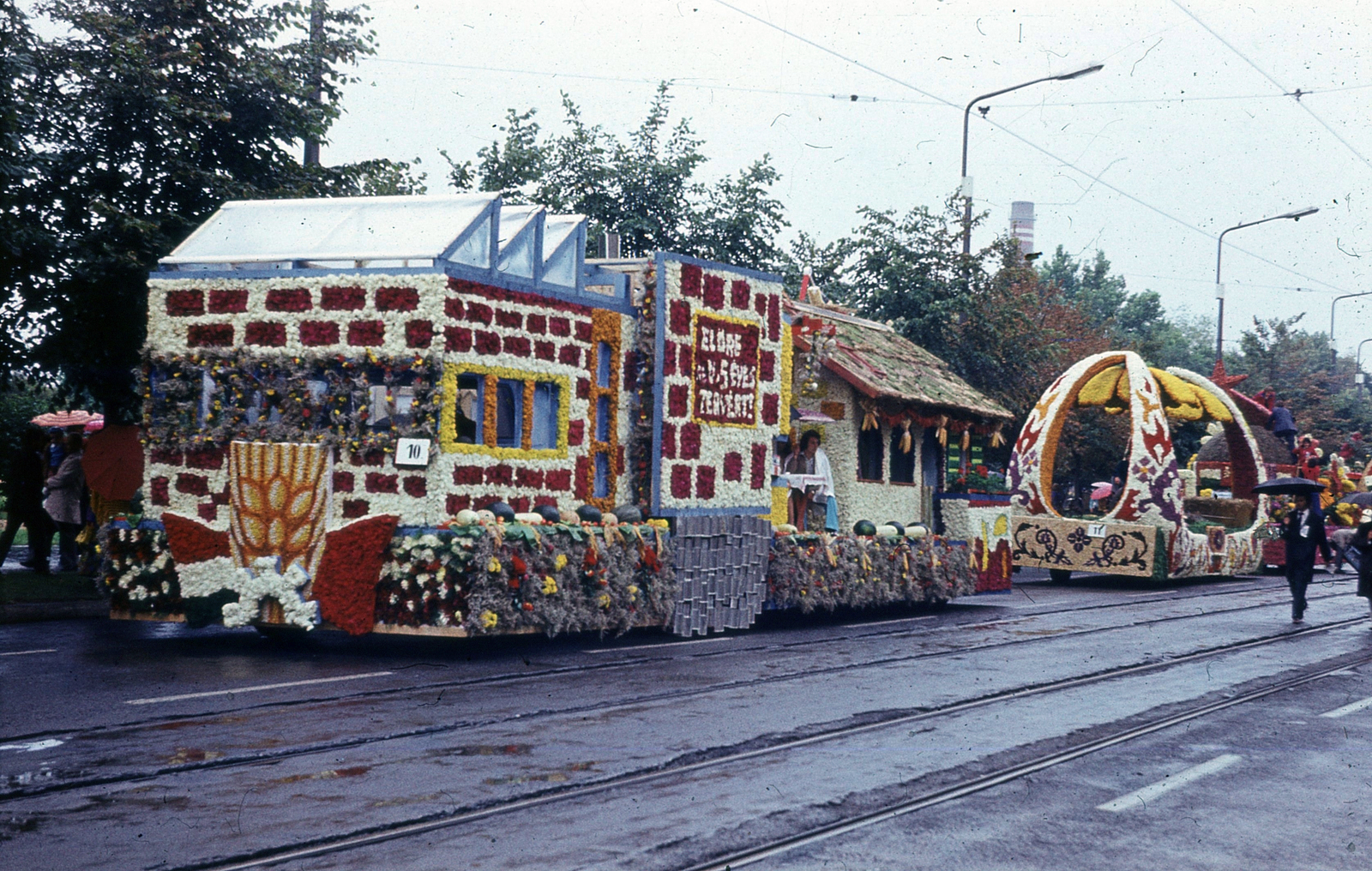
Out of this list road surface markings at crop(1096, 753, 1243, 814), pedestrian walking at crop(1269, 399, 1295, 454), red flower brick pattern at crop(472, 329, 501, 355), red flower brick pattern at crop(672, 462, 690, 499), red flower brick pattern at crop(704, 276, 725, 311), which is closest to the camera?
road surface markings at crop(1096, 753, 1243, 814)

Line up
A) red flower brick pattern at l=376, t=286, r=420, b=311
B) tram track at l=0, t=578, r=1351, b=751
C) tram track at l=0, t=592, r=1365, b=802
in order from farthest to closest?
1. red flower brick pattern at l=376, t=286, r=420, b=311
2. tram track at l=0, t=578, r=1351, b=751
3. tram track at l=0, t=592, r=1365, b=802

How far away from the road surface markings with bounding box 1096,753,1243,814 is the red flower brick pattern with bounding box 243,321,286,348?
8.82 metres

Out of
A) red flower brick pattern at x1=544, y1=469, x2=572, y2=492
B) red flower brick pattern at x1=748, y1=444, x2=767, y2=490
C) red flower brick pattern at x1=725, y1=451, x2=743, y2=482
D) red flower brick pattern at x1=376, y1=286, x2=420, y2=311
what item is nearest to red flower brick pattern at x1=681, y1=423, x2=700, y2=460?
red flower brick pattern at x1=725, y1=451, x2=743, y2=482

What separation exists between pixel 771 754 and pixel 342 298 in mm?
6693

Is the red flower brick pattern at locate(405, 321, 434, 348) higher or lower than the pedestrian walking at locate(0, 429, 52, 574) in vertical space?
higher

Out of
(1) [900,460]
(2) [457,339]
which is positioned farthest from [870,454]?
(2) [457,339]

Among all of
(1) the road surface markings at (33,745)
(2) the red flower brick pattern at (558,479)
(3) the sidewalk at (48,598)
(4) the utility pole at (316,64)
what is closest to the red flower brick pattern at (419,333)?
(2) the red flower brick pattern at (558,479)

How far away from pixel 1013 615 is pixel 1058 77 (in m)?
12.0

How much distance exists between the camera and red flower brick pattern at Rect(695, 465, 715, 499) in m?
15.8

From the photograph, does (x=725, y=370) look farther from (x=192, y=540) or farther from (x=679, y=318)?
(x=192, y=540)

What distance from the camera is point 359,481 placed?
1299cm

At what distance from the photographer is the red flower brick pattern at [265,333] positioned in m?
13.4

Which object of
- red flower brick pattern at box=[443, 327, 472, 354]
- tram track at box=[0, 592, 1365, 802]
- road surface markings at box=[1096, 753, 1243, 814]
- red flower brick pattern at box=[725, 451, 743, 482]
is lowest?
road surface markings at box=[1096, 753, 1243, 814]

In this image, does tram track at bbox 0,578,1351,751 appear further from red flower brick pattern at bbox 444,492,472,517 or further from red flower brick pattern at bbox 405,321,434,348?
red flower brick pattern at bbox 405,321,434,348
